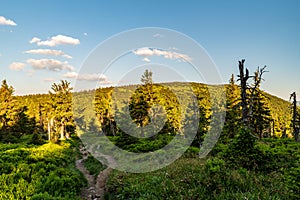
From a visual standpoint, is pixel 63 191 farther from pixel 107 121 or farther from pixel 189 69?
pixel 107 121

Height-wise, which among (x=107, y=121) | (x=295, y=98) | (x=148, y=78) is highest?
(x=148, y=78)

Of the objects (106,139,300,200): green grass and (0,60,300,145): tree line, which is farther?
(0,60,300,145): tree line

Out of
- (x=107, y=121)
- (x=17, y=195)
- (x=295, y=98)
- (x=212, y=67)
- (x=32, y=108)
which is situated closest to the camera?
(x=17, y=195)

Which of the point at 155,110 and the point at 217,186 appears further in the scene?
the point at 155,110

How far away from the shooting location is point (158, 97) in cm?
3712

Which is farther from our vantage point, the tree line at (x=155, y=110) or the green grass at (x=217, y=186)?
the tree line at (x=155, y=110)

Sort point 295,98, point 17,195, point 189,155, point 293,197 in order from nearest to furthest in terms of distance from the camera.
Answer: point 293,197 < point 17,195 < point 189,155 < point 295,98

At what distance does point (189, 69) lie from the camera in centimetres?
1454

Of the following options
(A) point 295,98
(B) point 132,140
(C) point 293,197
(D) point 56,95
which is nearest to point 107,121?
(D) point 56,95

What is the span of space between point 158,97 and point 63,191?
27689 millimetres

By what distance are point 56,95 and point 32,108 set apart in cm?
3791

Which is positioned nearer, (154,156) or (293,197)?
(293,197)

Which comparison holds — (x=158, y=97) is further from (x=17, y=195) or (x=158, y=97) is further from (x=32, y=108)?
(x=32, y=108)

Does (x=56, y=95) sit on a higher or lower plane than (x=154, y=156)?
higher
